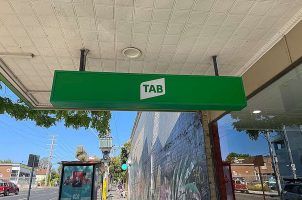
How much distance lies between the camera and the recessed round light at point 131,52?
14.1 feet

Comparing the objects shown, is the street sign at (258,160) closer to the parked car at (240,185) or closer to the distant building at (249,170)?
the distant building at (249,170)

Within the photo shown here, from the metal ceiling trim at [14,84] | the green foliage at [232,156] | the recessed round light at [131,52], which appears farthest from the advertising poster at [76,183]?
the recessed round light at [131,52]

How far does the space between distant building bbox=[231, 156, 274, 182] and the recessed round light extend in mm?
3160

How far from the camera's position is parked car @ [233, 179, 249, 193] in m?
5.43

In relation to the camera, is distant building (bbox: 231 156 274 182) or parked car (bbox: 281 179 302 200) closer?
distant building (bbox: 231 156 274 182)

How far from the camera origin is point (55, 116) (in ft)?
26.8

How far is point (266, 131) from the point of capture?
605 centimetres

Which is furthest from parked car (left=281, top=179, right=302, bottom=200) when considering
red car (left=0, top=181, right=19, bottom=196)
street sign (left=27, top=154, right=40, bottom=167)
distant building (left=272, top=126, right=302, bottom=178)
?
red car (left=0, top=181, right=19, bottom=196)

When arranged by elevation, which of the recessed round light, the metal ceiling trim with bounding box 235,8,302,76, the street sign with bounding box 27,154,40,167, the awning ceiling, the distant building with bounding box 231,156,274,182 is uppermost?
the awning ceiling

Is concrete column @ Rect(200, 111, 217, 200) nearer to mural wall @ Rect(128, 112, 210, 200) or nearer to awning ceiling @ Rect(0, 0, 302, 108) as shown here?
mural wall @ Rect(128, 112, 210, 200)

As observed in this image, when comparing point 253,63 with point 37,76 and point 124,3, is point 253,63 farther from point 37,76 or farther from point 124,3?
point 37,76

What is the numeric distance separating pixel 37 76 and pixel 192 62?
3.09 m

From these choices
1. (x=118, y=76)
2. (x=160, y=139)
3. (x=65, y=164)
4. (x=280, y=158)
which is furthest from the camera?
(x=160, y=139)

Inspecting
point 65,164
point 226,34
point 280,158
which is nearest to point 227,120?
point 280,158
